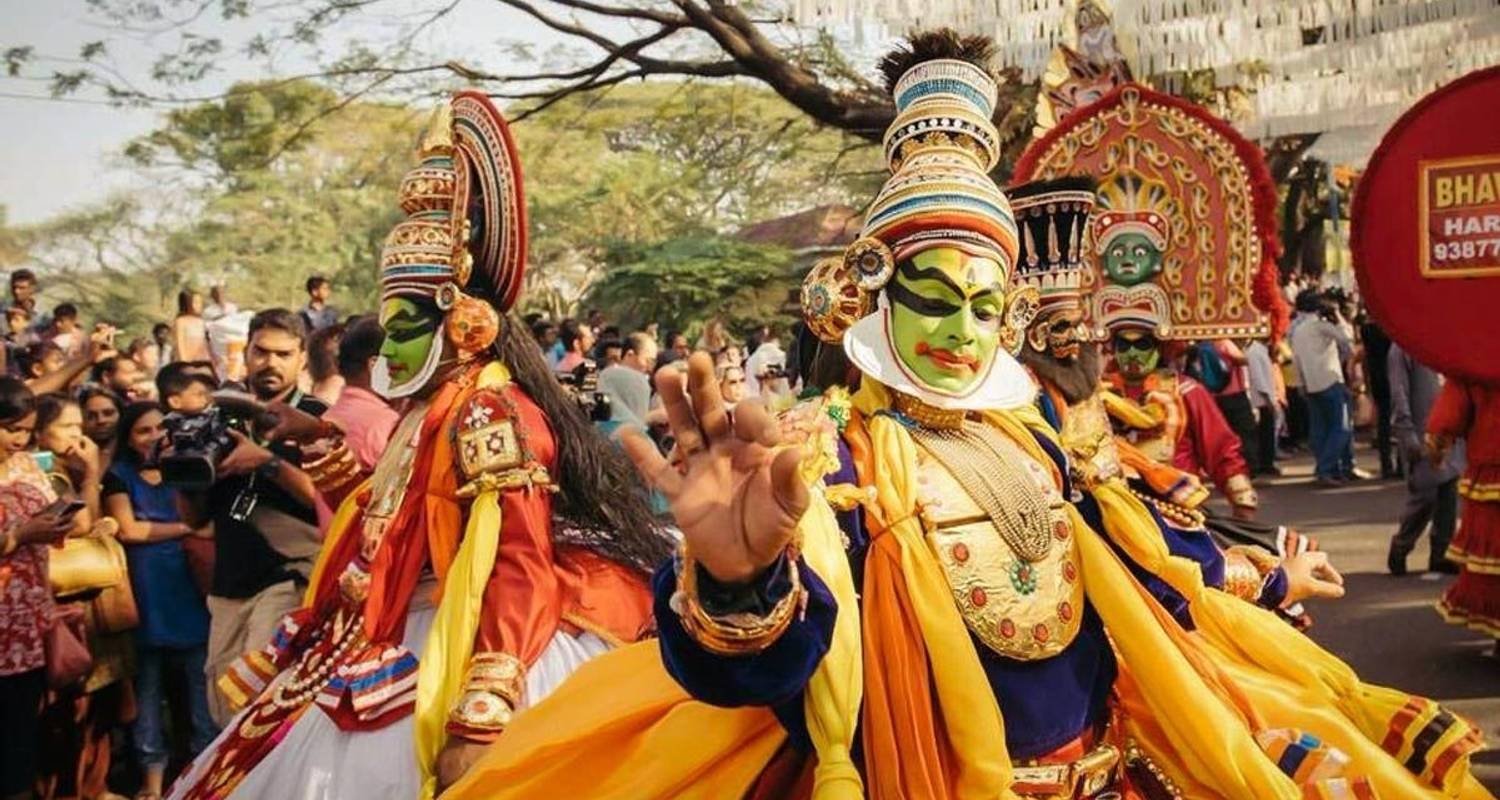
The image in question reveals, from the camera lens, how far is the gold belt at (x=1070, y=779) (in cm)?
246

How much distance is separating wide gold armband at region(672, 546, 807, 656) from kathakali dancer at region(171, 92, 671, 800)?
1456 mm

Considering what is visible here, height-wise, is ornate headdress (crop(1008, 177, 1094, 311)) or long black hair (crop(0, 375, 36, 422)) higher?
ornate headdress (crop(1008, 177, 1094, 311))

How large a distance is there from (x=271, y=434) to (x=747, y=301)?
818 inches

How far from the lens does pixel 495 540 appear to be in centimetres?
357

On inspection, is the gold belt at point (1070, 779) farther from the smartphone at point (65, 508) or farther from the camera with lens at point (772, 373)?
the camera with lens at point (772, 373)

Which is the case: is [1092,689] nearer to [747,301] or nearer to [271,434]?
[271,434]

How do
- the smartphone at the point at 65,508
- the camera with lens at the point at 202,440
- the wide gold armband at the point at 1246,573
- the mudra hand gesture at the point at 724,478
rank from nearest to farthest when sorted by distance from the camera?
the mudra hand gesture at the point at 724,478 < the wide gold armband at the point at 1246,573 < the camera with lens at the point at 202,440 < the smartphone at the point at 65,508

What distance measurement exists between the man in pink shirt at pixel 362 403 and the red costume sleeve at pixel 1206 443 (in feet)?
11.7

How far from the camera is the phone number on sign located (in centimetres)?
569

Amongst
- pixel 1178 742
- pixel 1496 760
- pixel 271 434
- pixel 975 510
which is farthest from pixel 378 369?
pixel 1496 760

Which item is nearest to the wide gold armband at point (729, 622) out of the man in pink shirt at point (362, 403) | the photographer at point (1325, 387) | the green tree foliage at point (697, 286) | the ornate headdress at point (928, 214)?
the ornate headdress at point (928, 214)

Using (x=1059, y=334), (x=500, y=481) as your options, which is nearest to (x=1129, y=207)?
(x=1059, y=334)

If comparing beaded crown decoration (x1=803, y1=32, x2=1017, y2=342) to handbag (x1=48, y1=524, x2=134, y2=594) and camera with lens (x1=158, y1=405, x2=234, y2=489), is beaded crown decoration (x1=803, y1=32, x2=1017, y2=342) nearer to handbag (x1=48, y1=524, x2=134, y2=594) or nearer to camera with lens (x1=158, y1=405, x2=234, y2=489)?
camera with lens (x1=158, y1=405, x2=234, y2=489)

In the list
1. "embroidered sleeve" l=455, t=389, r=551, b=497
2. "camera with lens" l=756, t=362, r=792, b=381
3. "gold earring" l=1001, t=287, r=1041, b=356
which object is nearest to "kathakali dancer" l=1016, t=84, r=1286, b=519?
"embroidered sleeve" l=455, t=389, r=551, b=497
